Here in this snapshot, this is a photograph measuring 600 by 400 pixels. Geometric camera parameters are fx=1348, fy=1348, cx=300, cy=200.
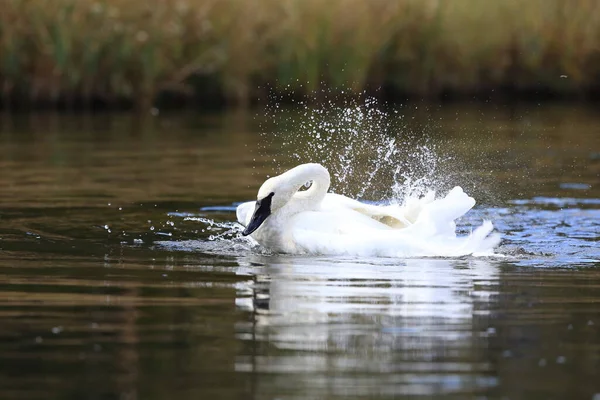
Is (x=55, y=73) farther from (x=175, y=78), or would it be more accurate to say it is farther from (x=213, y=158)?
(x=213, y=158)

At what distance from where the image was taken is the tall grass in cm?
1922

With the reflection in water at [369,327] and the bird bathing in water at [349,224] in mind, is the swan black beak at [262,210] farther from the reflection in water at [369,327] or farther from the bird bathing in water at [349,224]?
the reflection in water at [369,327]

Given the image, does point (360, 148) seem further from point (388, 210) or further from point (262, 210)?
point (262, 210)

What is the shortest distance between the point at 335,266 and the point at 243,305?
4.58 feet

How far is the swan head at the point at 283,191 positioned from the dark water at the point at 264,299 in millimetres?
270

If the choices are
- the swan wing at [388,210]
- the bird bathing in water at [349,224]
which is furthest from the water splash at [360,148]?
the bird bathing in water at [349,224]

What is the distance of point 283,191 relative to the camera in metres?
8.42

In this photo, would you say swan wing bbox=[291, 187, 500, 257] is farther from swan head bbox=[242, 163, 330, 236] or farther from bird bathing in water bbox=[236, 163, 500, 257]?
swan head bbox=[242, 163, 330, 236]

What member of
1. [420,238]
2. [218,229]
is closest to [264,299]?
[420,238]

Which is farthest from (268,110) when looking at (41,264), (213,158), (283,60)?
(41,264)

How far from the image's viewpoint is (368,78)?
20594 millimetres

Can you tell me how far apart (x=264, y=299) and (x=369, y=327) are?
0.89 meters

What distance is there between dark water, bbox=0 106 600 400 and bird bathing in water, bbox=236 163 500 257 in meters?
0.11

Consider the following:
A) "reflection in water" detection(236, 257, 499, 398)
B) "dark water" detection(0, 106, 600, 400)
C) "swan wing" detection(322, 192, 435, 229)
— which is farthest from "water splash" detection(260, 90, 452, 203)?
"reflection in water" detection(236, 257, 499, 398)
